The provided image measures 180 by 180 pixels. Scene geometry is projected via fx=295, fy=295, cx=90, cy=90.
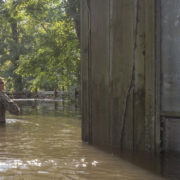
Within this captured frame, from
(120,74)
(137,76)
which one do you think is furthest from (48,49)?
(137,76)

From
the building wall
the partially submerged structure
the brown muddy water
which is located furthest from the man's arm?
the partially submerged structure

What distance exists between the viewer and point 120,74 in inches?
208

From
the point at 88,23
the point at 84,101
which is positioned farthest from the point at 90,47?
the point at 84,101

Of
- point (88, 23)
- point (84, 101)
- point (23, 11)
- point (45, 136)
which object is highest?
point (23, 11)

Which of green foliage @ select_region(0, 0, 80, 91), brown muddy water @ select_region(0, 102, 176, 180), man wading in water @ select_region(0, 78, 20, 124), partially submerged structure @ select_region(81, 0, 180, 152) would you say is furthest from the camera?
green foliage @ select_region(0, 0, 80, 91)

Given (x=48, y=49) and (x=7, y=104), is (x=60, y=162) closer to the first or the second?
(x=7, y=104)

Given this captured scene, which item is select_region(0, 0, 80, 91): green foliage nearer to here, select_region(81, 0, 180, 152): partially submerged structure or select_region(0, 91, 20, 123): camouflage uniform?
select_region(0, 91, 20, 123): camouflage uniform

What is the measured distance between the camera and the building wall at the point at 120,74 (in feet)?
15.6

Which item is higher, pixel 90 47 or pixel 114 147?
pixel 90 47

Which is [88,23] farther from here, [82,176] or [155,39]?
[82,176]

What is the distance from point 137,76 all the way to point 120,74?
43 cm

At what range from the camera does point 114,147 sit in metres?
5.28

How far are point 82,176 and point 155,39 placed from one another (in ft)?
8.05

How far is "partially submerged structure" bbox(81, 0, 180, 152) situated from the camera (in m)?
4.68
